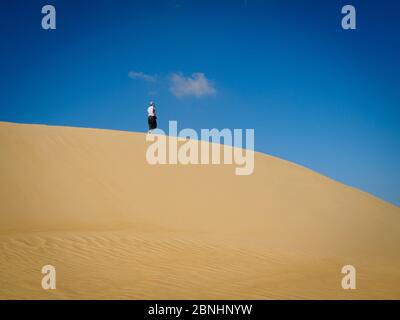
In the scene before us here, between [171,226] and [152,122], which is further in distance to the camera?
[152,122]

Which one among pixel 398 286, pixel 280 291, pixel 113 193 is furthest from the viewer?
pixel 113 193

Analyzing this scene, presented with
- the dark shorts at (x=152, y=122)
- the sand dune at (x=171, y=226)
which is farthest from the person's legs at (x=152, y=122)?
the sand dune at (x=171, y=226)

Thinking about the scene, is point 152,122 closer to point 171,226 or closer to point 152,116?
point 152,116

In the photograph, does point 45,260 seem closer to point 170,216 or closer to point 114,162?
point 170,216

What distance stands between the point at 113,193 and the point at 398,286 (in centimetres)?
931

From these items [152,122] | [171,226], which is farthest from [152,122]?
[171,226]

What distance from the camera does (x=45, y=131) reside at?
1772 cm

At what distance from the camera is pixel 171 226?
39.4ft

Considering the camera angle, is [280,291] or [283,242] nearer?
[280,291]

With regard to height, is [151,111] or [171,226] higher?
[151,111]

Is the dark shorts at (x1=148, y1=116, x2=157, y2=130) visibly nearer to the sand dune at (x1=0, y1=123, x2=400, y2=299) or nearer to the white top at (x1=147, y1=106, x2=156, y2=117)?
the white top at (x1=147, y1=106, x2=156, y2=117)

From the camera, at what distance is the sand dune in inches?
270

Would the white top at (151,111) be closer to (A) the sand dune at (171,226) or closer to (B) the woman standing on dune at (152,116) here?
(B) the woman standing on dune at (152,116)
